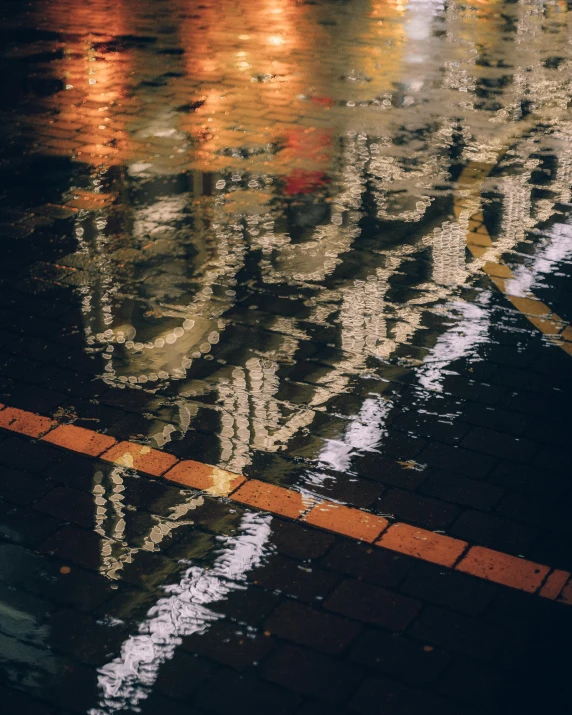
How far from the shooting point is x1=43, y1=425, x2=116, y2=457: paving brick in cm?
474

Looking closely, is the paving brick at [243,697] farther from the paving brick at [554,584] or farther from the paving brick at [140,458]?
the paving brick at [140,458]

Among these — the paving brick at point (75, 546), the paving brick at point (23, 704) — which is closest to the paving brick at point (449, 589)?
the paving brick at point (75, 546)

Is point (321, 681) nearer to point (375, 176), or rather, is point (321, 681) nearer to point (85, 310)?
point (85, 310)

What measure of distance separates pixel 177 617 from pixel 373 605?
79 cm

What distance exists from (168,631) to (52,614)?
489 mm

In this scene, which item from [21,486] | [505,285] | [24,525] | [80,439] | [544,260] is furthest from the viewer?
[544,260]

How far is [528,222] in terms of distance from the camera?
24.6ft

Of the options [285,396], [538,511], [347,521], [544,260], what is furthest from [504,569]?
[544,260]

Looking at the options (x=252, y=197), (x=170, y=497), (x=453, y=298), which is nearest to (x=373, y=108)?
(x=252, y=197)

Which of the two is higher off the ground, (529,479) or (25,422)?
(25,422)

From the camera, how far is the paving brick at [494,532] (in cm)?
408

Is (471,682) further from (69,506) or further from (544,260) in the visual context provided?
(544,260)

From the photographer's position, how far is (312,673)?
3.44m

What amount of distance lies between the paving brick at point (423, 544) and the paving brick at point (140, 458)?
1.18 m
